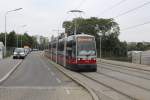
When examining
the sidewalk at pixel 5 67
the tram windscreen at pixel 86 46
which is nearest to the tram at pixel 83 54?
the tram windscreen at pixel 86 46

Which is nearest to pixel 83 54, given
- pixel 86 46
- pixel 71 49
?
pixel 86 46

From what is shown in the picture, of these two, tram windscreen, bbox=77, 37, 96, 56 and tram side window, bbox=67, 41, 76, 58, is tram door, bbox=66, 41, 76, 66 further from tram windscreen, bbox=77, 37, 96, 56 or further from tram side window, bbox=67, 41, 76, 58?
tram windscreen, bbox=77, 37, 96, 56

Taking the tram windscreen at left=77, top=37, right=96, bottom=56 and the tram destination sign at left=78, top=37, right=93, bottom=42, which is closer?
the tram windscreen at left=77, top=37, right=96, bottom=56

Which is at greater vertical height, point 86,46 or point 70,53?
point 86,46

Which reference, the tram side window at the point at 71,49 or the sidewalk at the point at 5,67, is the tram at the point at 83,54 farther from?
the sidewalk at the point at 5,67

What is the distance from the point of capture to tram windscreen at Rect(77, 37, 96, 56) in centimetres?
3169

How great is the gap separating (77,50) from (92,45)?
4.45 ft

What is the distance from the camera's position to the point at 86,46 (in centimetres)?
3197

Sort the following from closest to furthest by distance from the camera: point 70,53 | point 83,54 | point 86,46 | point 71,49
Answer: point 83,54 < point 86,46 < point 71,49 < point 70,53

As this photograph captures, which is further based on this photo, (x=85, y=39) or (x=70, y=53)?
(x=70, y=53)

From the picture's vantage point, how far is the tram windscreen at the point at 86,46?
3169 cm

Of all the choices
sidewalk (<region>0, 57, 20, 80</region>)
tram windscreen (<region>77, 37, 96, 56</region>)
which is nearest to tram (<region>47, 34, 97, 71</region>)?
tram windscreen (<region>77, 37, 96, 56</region>)

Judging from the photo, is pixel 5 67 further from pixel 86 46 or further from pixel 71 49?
pixel 86 46

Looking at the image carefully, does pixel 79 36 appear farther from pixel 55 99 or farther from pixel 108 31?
pixel 108 31
